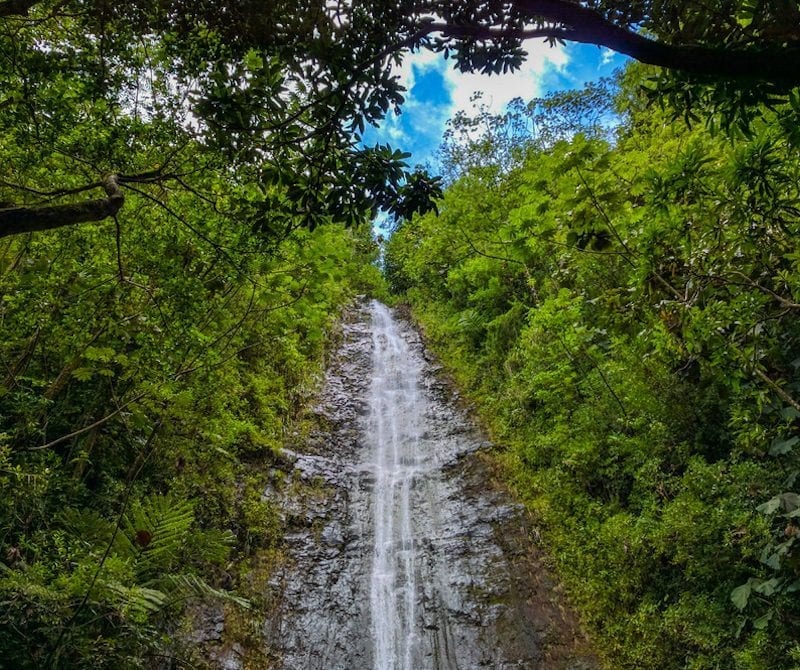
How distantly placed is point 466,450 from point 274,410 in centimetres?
390

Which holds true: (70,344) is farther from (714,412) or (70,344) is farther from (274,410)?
(714,412)

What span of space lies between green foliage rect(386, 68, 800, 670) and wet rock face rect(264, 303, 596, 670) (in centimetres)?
62

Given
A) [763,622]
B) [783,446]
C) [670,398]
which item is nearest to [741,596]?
[763,622]

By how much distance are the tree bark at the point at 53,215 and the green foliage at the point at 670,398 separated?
3.13 meters

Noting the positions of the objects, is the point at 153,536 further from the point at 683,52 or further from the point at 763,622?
the point at 763,622

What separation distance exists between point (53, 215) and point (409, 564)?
685 cm

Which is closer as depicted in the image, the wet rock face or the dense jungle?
the dense jungle

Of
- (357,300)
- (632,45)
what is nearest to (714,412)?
(632,45)

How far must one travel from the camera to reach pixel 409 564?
7.55m

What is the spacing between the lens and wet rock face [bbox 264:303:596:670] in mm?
6188

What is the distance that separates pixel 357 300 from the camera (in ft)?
78.4

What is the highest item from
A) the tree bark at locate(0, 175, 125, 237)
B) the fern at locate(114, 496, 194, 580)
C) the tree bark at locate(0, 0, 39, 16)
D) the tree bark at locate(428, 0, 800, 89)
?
the tree bark at locate(0, 0, 39, 16)

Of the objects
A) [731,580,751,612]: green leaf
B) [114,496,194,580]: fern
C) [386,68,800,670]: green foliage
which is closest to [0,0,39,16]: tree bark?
[386,68,800,670]: green foliage

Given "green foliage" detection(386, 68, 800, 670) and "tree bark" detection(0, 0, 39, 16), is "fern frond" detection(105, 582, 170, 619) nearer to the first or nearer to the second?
"tree bark" detection(0, 0, 39, 16)
